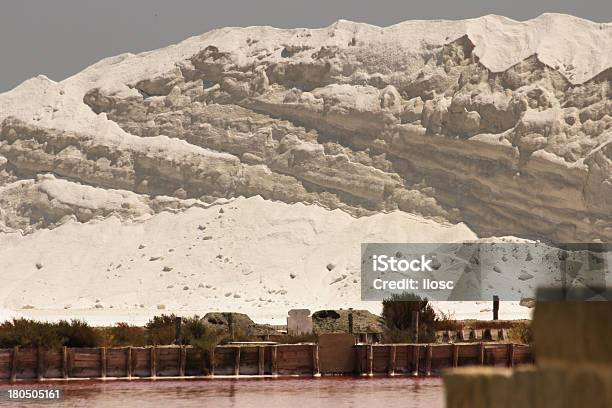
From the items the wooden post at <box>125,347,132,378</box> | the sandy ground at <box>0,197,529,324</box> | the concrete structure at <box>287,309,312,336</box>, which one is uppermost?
the sandy ground at <box>0,197,529,324</box>

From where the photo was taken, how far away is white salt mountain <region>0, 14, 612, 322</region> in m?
72.3

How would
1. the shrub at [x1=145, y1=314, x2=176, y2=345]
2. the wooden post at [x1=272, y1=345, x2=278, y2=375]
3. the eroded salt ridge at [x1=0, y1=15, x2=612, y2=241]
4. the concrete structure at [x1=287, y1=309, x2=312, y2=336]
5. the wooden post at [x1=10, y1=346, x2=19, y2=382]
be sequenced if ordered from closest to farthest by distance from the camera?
the wooden post at [x1=10, y1=346, x2=19, y2=382], the wooden post at [x1=272, y1=345, x2=278, y2=375], the shrub at [x1=145, y1=314, x2=176, y2=345], the concrete structure at [x1=287, y1=309, x2=312, y2=336], the eroded salt ridge at [x1=0, y1=15, x2=612, y2=241]

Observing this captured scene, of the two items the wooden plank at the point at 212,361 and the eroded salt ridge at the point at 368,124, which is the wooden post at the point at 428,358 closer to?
the wooden plank at the point at 212,361

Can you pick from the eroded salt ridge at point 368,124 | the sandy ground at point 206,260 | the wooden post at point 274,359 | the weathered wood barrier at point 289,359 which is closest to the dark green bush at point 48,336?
the weathered wood barrier at point 289,359

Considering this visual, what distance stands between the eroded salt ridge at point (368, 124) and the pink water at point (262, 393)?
48.4 meters

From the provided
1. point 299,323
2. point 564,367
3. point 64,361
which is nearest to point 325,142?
point 299,323

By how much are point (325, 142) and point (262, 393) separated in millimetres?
55914

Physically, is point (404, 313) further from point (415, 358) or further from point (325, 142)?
point (325, 142)

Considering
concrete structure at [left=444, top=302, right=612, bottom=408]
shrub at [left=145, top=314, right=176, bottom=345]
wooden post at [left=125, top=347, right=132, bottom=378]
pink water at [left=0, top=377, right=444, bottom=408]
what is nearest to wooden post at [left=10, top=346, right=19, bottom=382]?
pink water at [left=0, top=377, right=444, bottom=408]

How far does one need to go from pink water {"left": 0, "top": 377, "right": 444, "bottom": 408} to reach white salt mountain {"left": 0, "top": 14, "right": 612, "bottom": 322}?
41.9 m

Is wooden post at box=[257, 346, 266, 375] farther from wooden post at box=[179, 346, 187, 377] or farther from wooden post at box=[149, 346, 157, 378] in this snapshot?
wooden post at box=[149, 346, 157, 378]

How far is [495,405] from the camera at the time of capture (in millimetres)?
4195

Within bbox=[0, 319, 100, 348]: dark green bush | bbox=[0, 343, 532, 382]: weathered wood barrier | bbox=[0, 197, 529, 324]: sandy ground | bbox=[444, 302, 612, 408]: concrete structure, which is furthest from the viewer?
bbox=[0, 197, 529, 324]: sandy ground

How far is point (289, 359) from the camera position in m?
26.7
